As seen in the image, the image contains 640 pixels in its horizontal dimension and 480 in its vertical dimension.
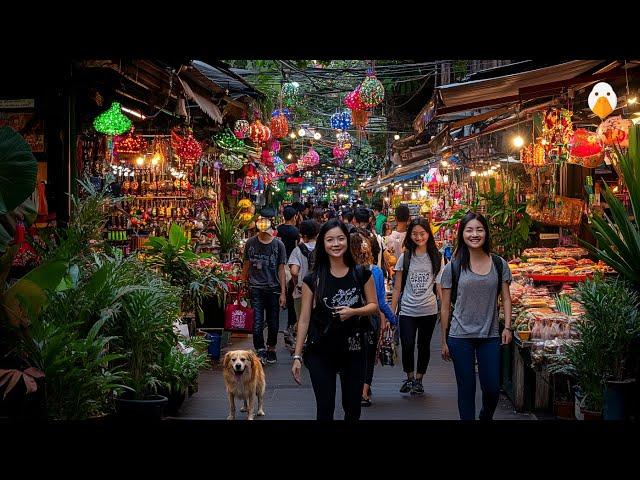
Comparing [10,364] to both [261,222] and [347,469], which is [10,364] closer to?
[347,469]

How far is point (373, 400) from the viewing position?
942 centimetres

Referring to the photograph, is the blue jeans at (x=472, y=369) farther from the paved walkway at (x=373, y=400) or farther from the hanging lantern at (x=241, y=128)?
the hanging lantern at (x=241, y=128)

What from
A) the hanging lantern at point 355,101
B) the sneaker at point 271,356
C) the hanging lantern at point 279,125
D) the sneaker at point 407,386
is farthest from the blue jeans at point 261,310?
the hanging lantern at point 279,125

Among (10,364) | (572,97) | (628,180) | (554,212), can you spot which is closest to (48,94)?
(10,364)

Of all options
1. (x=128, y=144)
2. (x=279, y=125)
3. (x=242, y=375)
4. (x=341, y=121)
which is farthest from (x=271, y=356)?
(x=341, y=121)

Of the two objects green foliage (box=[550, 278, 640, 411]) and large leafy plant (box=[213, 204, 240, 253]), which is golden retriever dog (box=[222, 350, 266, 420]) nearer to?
green foliage (box=[550, 278, 640, 411])

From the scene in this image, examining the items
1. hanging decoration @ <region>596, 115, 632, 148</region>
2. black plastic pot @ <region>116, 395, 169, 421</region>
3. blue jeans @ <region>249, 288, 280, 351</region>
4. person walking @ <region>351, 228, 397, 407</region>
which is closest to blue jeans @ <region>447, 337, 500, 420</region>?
person walking @ <region>351, 228, 397, 407</region>

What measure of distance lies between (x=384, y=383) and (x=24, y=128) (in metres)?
5.18

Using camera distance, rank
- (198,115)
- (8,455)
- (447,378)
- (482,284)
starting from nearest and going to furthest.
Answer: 1. (8,455)
2. (482,284)
3. (447,378)
4. (198,115)

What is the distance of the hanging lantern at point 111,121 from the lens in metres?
10.2

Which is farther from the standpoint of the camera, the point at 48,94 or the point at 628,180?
the point at 48,94

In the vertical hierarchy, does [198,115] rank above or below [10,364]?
above

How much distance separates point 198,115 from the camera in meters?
14.3

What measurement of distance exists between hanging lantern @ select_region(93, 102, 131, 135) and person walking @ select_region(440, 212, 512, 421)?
189 inches
